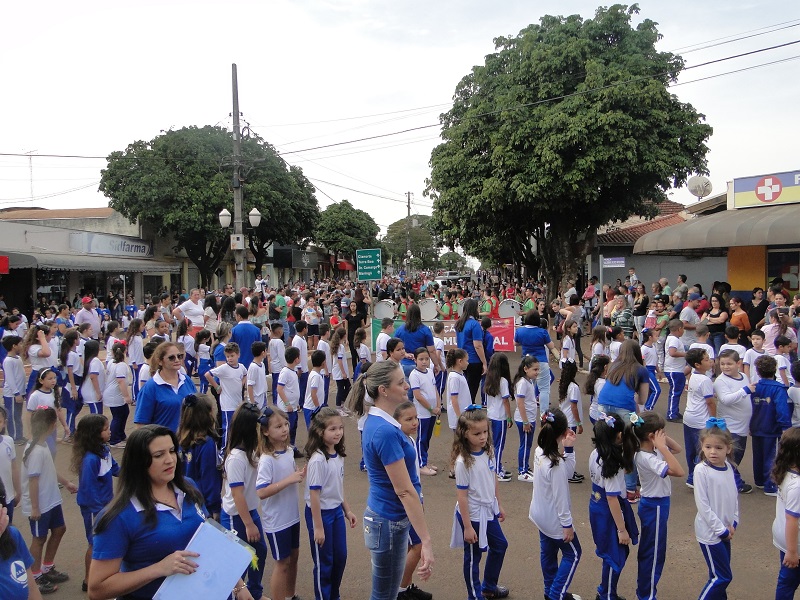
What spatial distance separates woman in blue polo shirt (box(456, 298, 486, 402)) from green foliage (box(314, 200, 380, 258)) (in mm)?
51115

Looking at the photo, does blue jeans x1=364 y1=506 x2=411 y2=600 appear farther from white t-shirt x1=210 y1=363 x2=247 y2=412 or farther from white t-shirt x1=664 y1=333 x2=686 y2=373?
white t-shirt x1=664 y1=333 x2=686 y2=373

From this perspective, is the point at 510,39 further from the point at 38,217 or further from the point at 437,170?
the point at 38,217

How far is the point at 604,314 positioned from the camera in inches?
587

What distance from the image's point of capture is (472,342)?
955 centimetres

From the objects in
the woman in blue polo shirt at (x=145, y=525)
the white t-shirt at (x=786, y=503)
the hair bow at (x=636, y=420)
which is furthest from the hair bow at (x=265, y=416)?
the white t-shirt at (x=786, y=503)

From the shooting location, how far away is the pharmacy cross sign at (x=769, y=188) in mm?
15953

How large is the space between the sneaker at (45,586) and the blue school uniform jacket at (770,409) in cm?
654

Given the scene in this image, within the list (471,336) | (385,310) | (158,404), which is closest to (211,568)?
(158,404)

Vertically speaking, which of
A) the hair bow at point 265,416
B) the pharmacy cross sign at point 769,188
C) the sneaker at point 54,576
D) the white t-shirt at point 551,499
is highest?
the pharmacy cross sign at point 769,188

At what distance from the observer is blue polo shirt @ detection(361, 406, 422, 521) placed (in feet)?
11.0

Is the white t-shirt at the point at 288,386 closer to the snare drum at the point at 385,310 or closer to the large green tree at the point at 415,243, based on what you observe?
the snare drum at the point at 385,310

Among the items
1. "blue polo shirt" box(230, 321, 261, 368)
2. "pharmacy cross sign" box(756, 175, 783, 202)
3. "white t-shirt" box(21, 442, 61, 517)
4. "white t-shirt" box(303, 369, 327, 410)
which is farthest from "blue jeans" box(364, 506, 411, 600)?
"pharmacy cross sign" box(756, 175, 783, 202)

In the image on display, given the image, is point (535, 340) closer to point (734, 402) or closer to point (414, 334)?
point (414, 334)

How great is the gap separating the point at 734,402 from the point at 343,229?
56.3m
